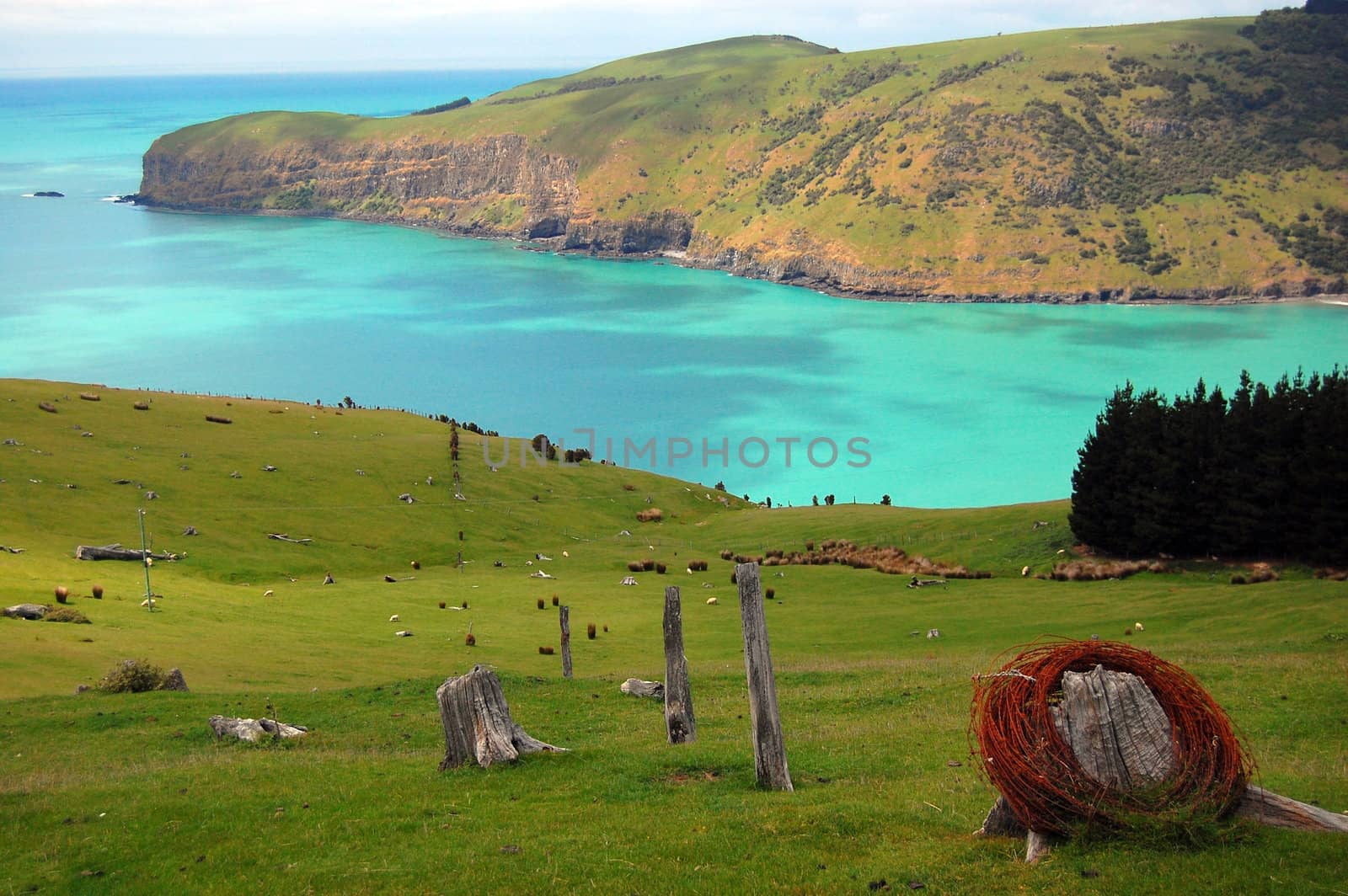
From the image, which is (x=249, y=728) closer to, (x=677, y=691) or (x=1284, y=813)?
(x=677, y=691)

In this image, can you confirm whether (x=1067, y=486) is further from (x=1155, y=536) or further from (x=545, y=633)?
(x=545, y=633)

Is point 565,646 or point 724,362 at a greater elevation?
point 565,646

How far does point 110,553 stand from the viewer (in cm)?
3906

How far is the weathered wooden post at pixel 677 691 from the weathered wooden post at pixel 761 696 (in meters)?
3.18

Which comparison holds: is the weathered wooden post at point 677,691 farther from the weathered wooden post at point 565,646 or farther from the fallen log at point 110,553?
the fallen log at point 110,553

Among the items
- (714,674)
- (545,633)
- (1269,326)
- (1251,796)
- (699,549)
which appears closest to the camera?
(1251,796)

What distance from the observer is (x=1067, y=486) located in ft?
339

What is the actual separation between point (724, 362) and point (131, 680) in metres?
125

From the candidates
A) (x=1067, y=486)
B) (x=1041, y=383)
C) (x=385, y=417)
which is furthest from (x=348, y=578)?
(x=1041, y=383)

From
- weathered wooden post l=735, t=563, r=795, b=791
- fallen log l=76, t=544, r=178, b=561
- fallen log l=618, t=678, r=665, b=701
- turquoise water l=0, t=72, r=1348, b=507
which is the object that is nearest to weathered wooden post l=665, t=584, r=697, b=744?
weathered wooden post l=735, t=563, r=795, b=791

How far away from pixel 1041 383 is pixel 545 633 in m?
116

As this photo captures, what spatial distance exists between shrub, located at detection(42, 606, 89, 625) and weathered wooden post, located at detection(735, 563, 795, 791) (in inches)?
869

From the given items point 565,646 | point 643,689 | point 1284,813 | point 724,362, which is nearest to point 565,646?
point 565,646

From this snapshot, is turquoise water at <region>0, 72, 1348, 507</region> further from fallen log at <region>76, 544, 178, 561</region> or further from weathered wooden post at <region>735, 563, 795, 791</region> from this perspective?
weathered wooden post at <region>735, 563, 795, 791</region>
